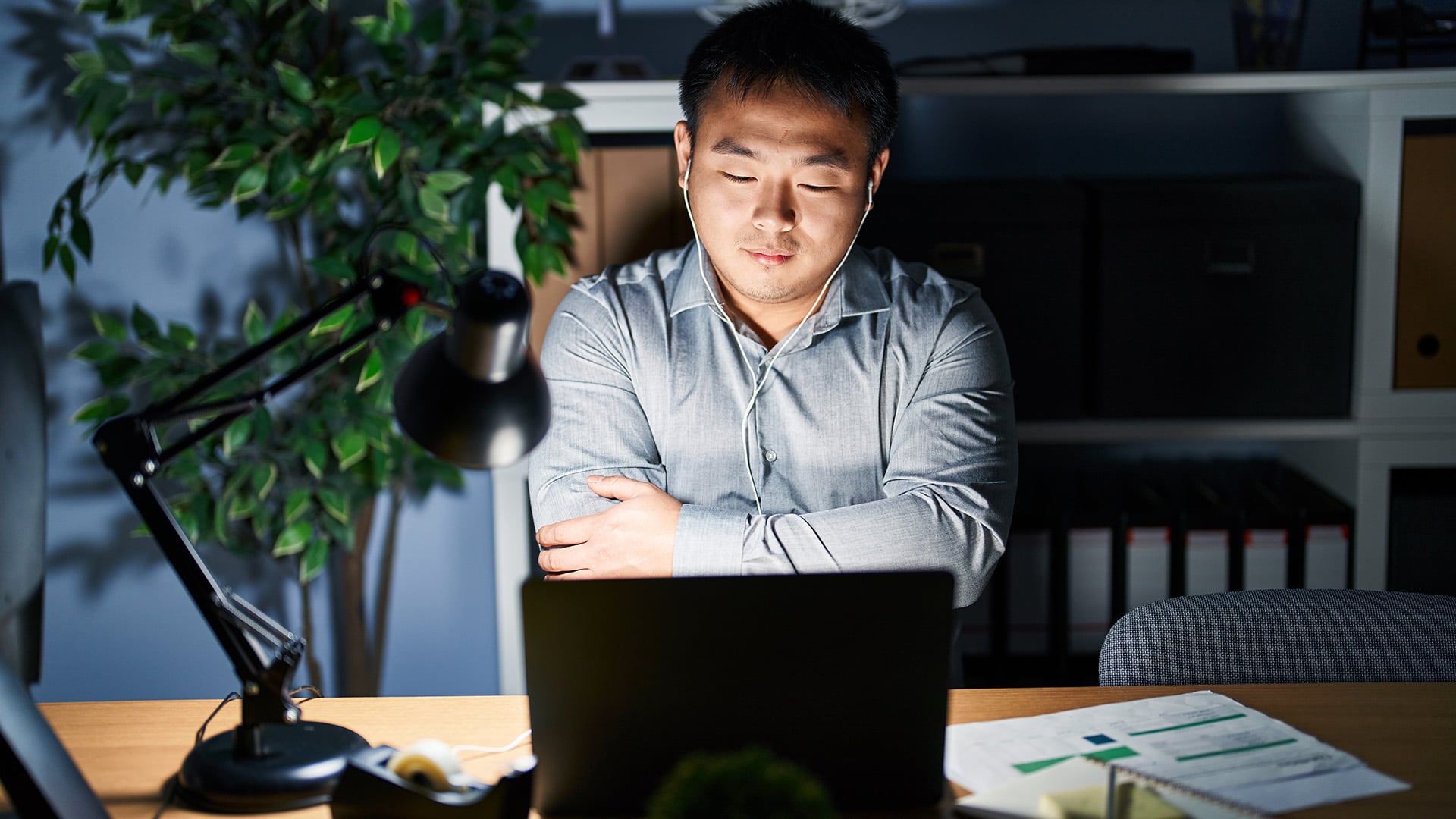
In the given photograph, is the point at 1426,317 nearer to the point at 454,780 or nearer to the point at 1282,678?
the point at 1282,678

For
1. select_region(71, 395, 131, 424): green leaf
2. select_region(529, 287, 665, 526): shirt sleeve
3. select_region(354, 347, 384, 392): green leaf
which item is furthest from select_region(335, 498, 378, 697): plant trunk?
select_region(529, 287, 665, 526): shirt sleeve

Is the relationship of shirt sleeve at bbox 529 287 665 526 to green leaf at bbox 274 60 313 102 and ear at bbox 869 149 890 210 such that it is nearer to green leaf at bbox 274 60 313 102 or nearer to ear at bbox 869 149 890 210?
ear at bbox 869 149 890 210

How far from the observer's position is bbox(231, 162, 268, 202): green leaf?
1926mm

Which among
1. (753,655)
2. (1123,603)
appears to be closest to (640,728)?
(753,655)

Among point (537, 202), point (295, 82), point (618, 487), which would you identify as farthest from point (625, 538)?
point (295, 82)

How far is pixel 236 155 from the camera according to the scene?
1926 mm

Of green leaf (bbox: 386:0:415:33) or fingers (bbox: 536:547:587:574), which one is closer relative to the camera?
fingers (bbox: 536:547:587:574)

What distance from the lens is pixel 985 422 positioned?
1.56 meters

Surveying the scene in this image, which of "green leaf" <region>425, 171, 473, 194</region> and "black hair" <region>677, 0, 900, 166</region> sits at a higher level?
"black hair" <region>677, 0, 900, 166</region>

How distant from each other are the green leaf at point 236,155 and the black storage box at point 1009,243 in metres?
1.02

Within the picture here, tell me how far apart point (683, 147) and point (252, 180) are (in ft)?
2.47

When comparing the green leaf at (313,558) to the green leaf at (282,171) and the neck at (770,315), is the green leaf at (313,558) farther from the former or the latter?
the neck at (770,315)

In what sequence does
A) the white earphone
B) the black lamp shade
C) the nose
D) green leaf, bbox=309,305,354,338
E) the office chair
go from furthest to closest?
green leaf, bbox=309,305,354,338
the white earphone
the nose
the office chair
the black lamp shade

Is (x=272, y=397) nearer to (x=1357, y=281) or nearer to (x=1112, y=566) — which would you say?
(x=1112, y=566)
